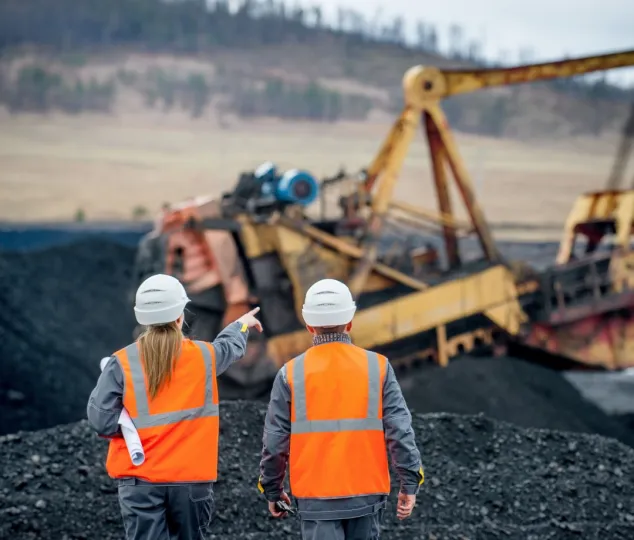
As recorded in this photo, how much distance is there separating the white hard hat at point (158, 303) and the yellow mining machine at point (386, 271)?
4.05 m

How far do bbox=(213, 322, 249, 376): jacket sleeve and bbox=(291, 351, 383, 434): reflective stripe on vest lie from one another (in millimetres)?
263

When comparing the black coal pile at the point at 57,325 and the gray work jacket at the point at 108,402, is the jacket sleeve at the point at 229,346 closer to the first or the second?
the gray work jacket at the point at 108,402

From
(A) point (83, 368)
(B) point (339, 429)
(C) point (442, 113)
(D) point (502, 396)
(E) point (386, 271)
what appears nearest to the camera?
(B) point (339, 429)

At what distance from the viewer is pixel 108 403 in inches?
99.0

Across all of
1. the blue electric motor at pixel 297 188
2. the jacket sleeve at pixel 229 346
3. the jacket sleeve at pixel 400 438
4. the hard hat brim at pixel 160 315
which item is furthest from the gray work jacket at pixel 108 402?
the blue electric motor at pixel 297 188

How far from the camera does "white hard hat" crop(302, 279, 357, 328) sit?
2.49 m

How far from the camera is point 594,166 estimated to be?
60.8 ft

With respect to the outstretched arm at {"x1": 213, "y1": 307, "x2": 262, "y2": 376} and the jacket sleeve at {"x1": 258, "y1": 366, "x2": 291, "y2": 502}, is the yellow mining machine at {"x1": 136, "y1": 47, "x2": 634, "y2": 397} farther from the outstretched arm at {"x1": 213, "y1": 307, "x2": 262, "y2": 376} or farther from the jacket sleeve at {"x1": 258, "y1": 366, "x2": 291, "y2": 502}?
the jacket sleeve at {"x1": 258, "y1": 366, "x2": 291, "y2": 502}

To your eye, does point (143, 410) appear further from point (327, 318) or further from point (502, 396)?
point (502, 396)

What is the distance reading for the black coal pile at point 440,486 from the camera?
3.99 m

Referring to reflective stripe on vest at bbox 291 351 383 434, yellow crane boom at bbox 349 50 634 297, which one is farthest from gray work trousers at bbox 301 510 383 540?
yellow crane boom at bbox 349 50 634 297

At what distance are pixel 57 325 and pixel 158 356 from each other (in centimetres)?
849

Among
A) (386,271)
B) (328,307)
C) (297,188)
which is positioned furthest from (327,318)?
(386,271)

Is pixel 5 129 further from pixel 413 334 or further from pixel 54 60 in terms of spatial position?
pixel 413 334
